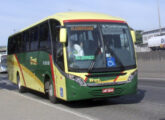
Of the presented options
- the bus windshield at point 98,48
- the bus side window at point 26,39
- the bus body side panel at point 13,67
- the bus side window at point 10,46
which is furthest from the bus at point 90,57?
the bus side window at point 10,46

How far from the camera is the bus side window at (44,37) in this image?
1260 centimetres

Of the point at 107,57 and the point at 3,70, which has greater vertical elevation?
the point at 107,57

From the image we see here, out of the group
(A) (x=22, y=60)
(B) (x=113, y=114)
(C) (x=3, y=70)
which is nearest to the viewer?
(B) (x=113, y=114)

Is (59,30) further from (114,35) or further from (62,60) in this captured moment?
(114,35)

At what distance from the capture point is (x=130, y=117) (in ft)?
28.7

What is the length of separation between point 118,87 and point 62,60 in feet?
6.43

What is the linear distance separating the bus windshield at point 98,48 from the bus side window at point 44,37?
75.7 inches

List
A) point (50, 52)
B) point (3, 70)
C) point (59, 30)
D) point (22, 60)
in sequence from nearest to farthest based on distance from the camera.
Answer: point (59, 30) → point (50, 52) → point (22, 60) → point (3, 70)

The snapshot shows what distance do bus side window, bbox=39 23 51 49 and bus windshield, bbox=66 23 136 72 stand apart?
75.7 inches

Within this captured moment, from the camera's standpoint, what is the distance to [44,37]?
13.1m

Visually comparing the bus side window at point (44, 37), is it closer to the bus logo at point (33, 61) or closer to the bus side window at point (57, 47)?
the bus side window at point (57, 47)

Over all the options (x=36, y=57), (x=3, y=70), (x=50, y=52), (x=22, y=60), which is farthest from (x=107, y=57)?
(x=3, y=70)

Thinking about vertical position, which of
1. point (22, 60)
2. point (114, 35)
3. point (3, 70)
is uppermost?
point (114, 35)

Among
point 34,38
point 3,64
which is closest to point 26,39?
point 34,38
